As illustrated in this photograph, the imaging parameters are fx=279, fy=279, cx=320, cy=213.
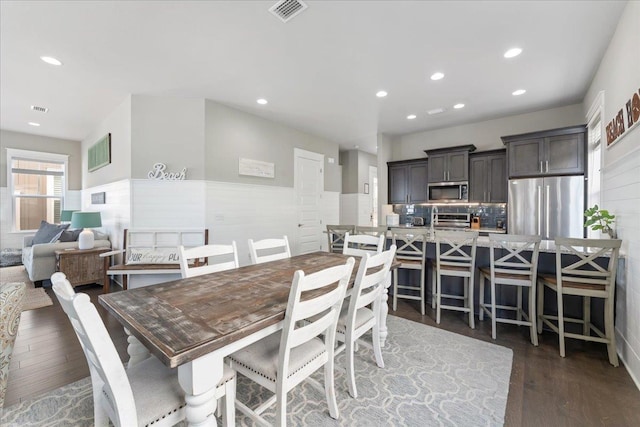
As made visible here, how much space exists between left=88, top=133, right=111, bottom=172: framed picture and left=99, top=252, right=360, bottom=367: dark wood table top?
4146 mm

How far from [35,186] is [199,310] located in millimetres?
7632

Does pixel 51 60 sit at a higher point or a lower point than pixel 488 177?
higher

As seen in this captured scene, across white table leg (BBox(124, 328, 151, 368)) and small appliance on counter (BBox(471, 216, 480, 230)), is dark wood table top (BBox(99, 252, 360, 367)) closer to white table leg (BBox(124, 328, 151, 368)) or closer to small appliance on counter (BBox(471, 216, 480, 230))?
white table leg (BBox(124, 328, 151, 368))

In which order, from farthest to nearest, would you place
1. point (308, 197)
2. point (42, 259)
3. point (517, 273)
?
point (308, 197) < point (42, 259) < point (517, 273)

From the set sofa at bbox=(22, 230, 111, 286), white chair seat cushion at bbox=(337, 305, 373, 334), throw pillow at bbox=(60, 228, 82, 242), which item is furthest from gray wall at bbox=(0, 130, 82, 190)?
white chair seat cushion at bbox=(337, 305, 373, 334)

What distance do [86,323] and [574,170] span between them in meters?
5.40

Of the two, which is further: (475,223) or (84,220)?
(475,223)

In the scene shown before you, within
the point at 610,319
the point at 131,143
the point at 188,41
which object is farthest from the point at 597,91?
the point at 131,143

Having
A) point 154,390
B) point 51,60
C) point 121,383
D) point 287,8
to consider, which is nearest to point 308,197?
point 287,8

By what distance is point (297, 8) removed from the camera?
2.25 metres

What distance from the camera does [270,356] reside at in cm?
146

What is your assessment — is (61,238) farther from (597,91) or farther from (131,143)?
(597,91)

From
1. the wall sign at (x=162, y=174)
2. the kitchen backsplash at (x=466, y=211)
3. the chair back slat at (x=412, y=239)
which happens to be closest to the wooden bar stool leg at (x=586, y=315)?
the chair back slat at (x=412, y=239)

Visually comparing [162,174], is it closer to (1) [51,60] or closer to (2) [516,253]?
(1) [51,60]
